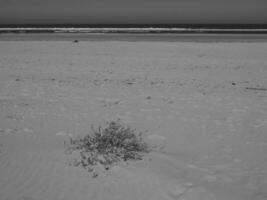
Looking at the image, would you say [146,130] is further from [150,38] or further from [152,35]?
[152,35]

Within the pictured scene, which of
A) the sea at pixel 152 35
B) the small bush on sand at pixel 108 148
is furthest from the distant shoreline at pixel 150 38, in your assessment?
the small bush on sand at pixel 108 148

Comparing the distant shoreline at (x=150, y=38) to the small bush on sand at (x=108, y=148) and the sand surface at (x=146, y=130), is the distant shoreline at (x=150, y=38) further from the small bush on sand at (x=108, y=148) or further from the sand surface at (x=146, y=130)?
the small bush on sand at (x=108, y=148)

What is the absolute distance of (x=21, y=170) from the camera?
12.8 ft

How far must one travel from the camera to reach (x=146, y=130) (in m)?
5.50

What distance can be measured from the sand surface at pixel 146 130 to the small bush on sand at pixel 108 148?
7.4 inches

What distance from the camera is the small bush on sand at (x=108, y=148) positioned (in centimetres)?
400

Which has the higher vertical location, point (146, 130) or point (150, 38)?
point (150, 38)

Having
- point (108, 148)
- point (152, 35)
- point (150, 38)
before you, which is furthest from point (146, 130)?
point (152, 35)

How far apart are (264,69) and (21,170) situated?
11870 mm

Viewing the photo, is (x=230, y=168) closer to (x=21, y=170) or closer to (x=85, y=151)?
(x=85, y=151)

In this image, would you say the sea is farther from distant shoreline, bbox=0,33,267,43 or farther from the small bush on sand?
the small bush on sand

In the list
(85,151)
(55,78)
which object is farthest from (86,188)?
(55,78)

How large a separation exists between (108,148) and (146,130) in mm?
1431

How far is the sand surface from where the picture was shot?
3566 mm
